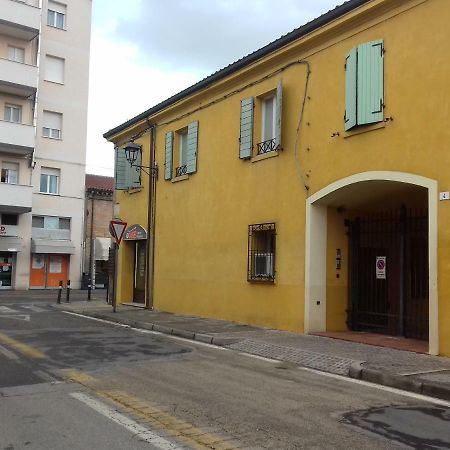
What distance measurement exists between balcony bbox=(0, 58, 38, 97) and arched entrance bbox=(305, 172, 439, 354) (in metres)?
23.8

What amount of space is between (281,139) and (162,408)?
805 cm

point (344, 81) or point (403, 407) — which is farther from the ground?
point (344, 81)

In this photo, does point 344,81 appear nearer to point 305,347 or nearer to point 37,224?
point 305,347

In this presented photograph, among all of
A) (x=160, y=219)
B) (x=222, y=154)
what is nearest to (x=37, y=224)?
(x=160, y=219)

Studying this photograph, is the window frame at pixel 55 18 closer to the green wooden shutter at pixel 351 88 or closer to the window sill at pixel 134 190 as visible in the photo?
the window sill at pixel 134 190

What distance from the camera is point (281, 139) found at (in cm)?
1262

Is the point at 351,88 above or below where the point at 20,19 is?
below

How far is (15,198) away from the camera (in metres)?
30.2

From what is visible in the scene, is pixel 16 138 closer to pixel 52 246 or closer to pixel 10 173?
pixel 10 173

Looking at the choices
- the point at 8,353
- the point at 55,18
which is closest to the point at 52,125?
the point at 55,18

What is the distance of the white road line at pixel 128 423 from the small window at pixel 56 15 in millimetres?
32211

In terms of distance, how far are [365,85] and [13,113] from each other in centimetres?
2572

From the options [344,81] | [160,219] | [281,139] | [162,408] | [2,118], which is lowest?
[162,408]

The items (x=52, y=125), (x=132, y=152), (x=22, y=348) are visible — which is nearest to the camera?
(x=22, y=348)
